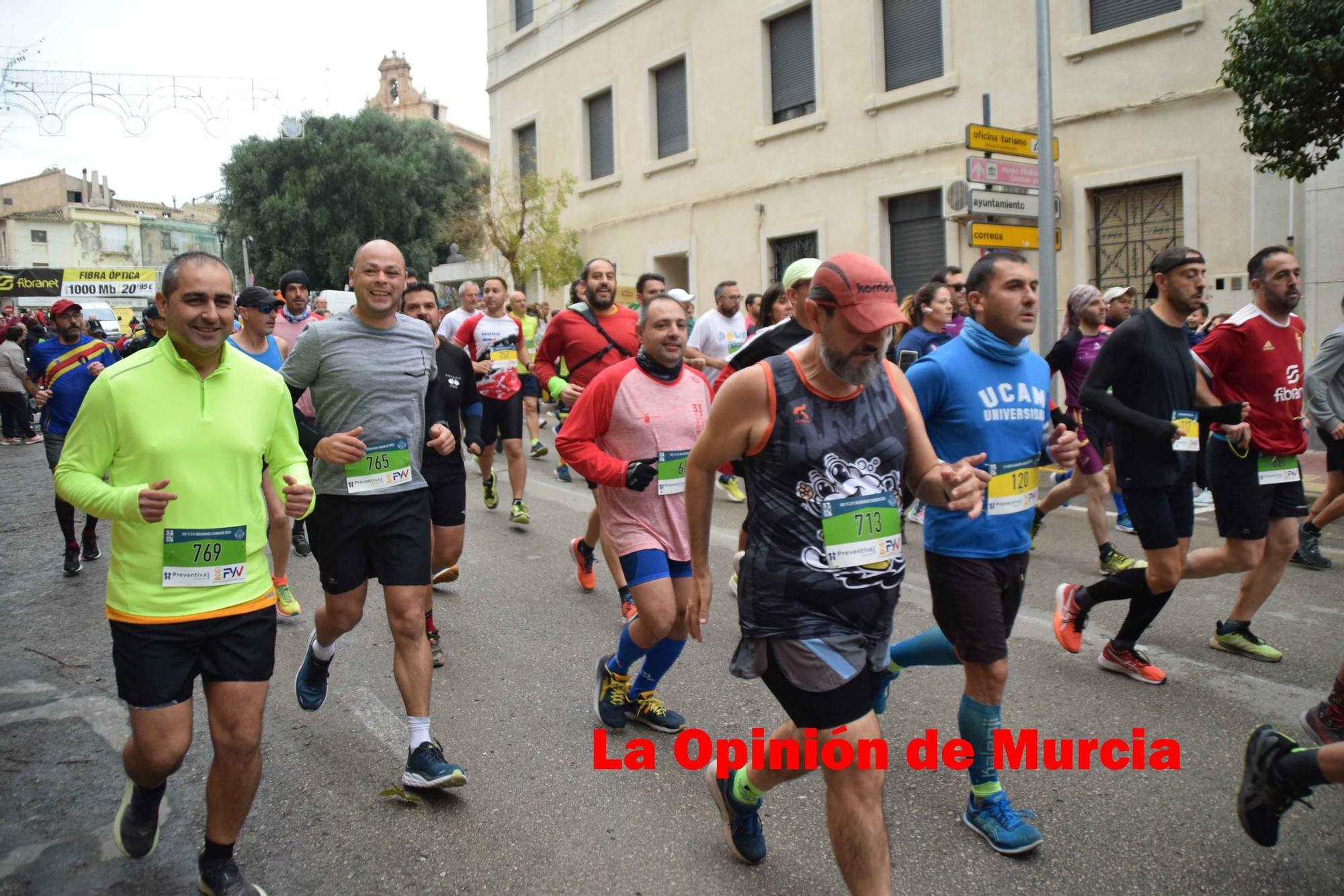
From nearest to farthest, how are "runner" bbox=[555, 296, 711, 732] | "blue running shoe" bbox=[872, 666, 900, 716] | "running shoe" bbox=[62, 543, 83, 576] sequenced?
"blue running shoe" bbox=[872, 666, 900, 716] < "runner" bbox=[555, 296, 711, 732] < "running shoe" bbox=[62, 543, 83, 576]

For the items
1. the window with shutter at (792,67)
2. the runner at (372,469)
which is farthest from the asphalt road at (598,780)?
the window with shutter at (792,67)

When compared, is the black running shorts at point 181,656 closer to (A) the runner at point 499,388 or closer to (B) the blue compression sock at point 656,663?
(B) the blue compression sock at point 656,663

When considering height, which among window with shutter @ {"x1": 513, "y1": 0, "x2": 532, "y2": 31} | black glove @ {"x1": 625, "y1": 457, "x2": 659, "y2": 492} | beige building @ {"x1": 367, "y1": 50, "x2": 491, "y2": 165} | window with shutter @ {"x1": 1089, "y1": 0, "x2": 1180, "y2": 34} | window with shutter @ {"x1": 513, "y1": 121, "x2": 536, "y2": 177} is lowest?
black glove @ {"x1": 625, "y1": 457, "x2": 659, "y2": 492}

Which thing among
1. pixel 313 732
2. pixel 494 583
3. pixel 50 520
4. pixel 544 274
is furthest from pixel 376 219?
pixel 313 732

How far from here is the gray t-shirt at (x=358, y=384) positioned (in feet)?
13.1

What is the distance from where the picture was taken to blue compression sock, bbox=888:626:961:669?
3.77 metres

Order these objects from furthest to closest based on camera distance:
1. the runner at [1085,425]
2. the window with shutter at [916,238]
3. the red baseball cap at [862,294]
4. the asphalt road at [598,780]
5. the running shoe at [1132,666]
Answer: the window with shutter at [916,238] → the runner at [1085,425] → the running shoe at [1132,666] → the asphalt road at [598,780] → the red baseball cap at [862,294]

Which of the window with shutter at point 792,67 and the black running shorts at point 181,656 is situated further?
the window with shutter at point 792,67

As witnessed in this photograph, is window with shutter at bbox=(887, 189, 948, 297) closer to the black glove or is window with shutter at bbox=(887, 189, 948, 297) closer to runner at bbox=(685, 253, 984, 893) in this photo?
the black glove

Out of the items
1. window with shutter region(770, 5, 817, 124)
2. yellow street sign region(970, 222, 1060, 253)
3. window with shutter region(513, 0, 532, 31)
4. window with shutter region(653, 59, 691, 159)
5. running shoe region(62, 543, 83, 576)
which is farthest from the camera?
window with shutter region(513, 0, 532, 31)

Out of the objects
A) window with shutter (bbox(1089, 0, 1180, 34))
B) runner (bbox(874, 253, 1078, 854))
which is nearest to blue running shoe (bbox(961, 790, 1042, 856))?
runner (bbox(874, 253, 1078, 854))

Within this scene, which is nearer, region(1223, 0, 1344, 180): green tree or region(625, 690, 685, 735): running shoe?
region(625, 690, 685, 735): running shoe

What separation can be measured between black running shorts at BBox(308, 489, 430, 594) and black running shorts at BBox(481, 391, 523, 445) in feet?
15.8

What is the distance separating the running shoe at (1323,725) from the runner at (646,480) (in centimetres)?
238
